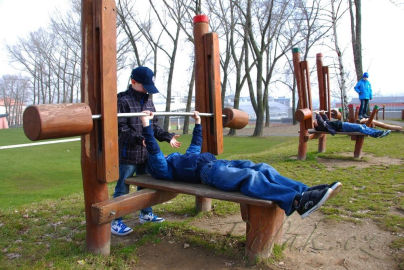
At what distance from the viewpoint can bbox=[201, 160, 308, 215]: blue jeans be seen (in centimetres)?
244

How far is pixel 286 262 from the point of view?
2.70 metres

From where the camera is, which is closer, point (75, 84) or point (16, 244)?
point (16, 244)

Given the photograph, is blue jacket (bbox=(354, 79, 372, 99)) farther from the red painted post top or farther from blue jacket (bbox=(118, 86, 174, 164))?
blue jacket (bbox=(118, 86, 174, 164))

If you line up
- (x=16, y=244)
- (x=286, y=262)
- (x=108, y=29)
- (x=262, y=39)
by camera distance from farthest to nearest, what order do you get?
(x=262, y=39)
(x=16, y=244)
(x=286, y=262)
(x=108, y=29)

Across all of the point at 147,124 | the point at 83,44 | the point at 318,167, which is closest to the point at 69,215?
the point at 147,124

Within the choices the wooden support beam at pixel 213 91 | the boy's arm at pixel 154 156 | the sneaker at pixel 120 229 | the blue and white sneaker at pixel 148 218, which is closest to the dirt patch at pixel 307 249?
the sneaker at pixel 120 229

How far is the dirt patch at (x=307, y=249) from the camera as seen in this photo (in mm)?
2688

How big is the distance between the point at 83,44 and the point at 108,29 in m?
0.23

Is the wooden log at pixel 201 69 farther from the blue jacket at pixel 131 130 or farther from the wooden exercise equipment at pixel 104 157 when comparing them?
the wooden exercise equipment at pixel 104 157

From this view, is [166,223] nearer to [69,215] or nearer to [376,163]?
[69,215]

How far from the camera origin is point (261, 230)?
2.63 m

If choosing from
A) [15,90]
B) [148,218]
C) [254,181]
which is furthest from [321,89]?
[15,90]

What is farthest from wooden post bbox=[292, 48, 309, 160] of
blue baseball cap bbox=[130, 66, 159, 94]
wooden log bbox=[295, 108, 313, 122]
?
blue baseball cap bbox=[130, 66, 159, 94]

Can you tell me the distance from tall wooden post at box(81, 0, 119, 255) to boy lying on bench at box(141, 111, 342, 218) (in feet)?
1.29
